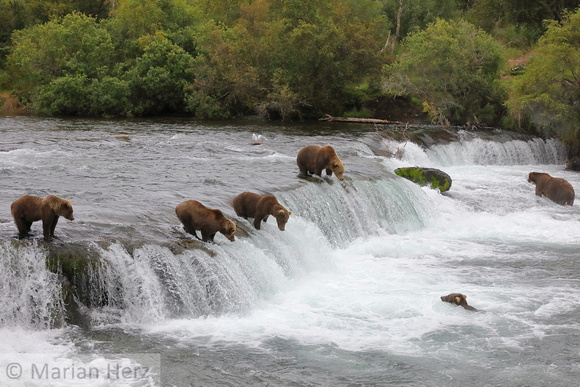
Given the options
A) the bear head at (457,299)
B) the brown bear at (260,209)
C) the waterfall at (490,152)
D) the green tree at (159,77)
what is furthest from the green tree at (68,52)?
the bear head at (457,299)

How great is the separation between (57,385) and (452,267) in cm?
837

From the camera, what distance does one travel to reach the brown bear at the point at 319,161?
16.0 meters

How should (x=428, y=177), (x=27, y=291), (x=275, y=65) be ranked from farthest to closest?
(x=275, y=65) → (x=428, y=177) → (x=27, y=291)

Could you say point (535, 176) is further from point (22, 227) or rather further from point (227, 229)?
point (22, 227)

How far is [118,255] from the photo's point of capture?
1005 cm

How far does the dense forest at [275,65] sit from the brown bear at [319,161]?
617 inches

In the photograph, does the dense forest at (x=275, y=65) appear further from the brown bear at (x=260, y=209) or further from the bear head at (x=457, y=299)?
the bear head at (x=457, y=299)

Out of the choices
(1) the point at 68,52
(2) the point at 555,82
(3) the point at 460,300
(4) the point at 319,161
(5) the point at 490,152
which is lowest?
(3) the point at 460,300

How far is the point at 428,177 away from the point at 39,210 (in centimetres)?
1267

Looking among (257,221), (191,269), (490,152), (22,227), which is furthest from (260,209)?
(490,152)

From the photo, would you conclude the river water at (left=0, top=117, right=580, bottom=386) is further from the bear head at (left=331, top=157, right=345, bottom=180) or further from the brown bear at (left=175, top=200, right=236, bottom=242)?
the bear head at (left=331, top=157, right=345, bottom=180)

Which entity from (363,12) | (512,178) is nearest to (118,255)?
(512,178)

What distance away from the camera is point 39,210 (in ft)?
31.2

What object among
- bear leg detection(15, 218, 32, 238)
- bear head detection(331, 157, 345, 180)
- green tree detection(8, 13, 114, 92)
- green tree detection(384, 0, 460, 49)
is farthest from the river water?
green tree detection(384, 0, 460, 49)
